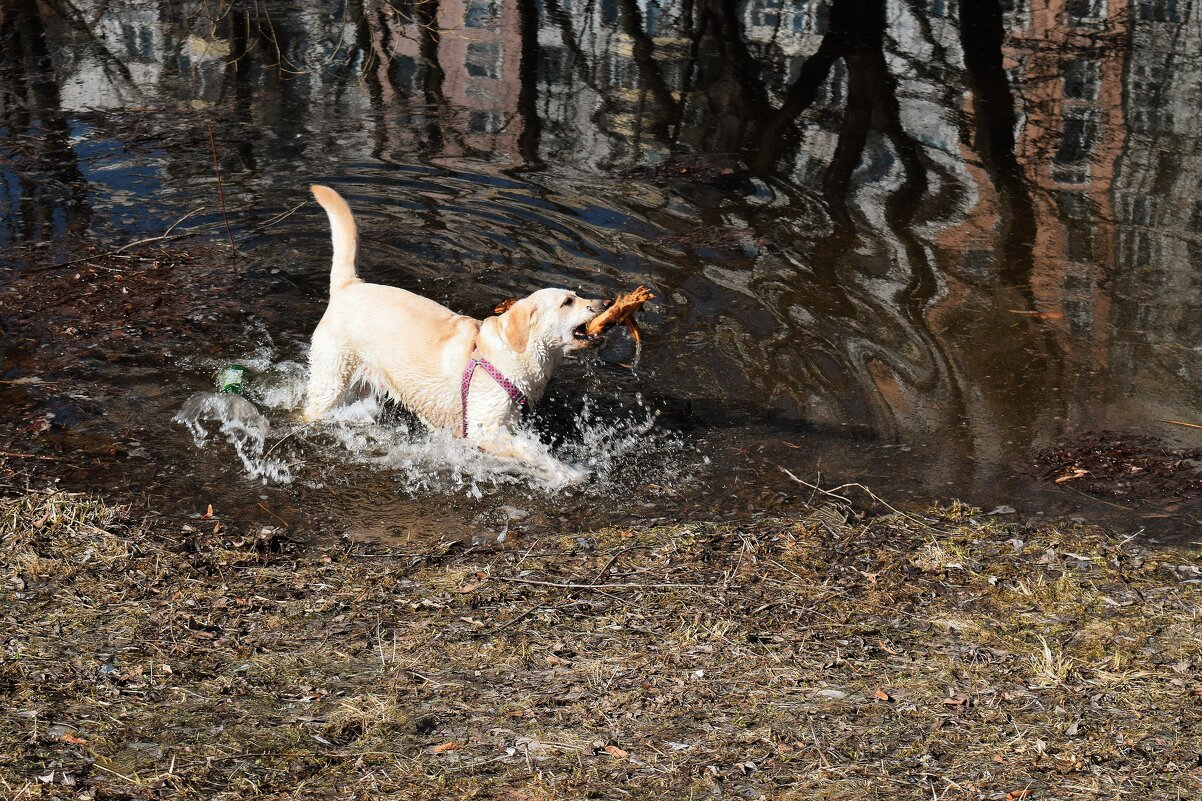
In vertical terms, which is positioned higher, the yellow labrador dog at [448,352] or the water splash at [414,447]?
the yellow labrador dog at [448,352]

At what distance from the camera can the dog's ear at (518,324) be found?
231 inches

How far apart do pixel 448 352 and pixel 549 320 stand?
63cm

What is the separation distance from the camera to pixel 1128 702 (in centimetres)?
425

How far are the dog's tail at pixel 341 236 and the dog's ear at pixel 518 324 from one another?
110 cm

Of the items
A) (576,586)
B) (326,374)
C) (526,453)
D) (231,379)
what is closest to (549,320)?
(526,453)

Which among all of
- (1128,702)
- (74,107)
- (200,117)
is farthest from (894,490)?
(74,107)

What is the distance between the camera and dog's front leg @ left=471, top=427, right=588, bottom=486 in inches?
237

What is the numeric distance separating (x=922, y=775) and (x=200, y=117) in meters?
9.62

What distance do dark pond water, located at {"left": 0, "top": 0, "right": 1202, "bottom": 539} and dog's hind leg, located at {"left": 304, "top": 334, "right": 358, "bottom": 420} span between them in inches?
6.7

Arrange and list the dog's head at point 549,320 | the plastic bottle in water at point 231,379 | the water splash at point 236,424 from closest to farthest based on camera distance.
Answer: the dog's head at point 549,320 < the water splash at point 236,424 < the plastic bottle in water at point 231,379

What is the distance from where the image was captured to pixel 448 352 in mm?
6086

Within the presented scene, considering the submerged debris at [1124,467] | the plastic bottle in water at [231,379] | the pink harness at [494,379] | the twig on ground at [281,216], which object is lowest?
the submerged debris at [1124,467]

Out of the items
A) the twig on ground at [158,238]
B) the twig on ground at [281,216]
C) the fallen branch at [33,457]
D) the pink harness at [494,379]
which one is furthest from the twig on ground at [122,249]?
the pink harness at [494,379]

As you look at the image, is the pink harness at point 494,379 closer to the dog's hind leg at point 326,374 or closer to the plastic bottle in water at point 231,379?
the dog's hind leg at point 326,374
